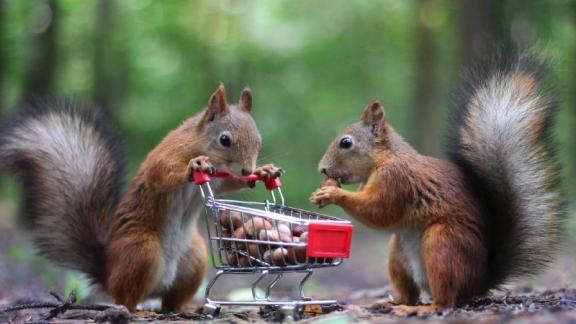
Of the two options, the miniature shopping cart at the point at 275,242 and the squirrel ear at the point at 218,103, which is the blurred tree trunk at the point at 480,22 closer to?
the squirrel ear at the point at 218,103

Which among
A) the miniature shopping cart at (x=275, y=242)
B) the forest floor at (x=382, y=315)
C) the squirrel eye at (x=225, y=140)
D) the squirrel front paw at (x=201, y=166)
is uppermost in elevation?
the squirrel eye at (x=225, y=140)

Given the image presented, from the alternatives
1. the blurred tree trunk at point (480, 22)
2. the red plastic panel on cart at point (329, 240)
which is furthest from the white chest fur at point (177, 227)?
the blurred tree trunk at point (480, 22)

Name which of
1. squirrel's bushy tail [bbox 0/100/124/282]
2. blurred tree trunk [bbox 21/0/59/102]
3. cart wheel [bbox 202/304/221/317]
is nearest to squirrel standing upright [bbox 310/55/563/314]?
cart wheel [bbox 202/304/221/317]

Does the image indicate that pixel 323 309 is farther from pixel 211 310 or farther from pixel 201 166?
pixel 201 166

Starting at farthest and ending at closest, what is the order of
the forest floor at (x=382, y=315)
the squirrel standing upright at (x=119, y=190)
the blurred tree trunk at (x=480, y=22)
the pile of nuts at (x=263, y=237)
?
the blurred tree trunk at (x=480, y=22) < the squirrel standing upright at (x=119, y=190) < the pile of nuts at (x=263, y=237) < the forest floor at (x=382, y=315)

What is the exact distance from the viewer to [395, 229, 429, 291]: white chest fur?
3.81 m

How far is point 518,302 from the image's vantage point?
3.88 metres

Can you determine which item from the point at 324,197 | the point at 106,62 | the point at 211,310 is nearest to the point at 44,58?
the point at 106,62

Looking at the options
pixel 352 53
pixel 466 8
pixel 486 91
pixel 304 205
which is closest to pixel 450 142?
pixel 486 91

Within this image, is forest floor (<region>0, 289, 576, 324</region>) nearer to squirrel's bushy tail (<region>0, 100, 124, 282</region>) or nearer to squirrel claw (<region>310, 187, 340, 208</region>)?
squirrel's bushy tail (<region>0, 100, 124, 282</region>)

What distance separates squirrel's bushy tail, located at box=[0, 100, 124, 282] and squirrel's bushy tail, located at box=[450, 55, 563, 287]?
81.6 inches

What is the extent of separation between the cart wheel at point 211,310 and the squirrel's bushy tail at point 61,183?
0.64 metres

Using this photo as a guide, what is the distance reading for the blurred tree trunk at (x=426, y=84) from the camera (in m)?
12.6

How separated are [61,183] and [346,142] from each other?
1623 mm
